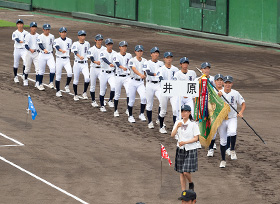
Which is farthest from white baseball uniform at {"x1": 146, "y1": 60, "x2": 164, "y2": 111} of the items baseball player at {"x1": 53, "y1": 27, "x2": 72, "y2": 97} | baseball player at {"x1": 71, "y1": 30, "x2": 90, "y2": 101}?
baseball player at {"x1": 53, "y1": 27, "x2": 72, "y2": 97}

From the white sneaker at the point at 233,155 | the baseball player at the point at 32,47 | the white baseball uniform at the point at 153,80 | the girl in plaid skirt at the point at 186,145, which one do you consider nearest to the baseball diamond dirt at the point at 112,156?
the white sneaker at the point at 233,155

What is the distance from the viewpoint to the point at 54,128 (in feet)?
69.1

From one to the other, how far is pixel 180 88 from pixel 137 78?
16.3 ft

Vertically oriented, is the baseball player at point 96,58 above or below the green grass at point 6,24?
below

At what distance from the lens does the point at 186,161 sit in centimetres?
1542

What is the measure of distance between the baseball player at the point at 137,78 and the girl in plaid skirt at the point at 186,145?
5.66 meters

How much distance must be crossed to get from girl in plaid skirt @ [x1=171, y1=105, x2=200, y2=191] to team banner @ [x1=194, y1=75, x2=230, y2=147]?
241cm

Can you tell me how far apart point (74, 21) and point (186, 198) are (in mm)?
36212

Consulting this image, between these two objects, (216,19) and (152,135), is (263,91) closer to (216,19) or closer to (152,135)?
(152,135)

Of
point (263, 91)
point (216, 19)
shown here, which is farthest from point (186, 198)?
point (216, 19)

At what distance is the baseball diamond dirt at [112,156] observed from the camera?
15.7 metres

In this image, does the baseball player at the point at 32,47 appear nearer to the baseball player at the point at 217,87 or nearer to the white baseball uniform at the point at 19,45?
the white baseball uniform at the point at 19,45

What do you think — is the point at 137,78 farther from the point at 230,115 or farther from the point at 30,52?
the point at 30,52

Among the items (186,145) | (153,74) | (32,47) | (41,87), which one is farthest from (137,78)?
(186,145)
